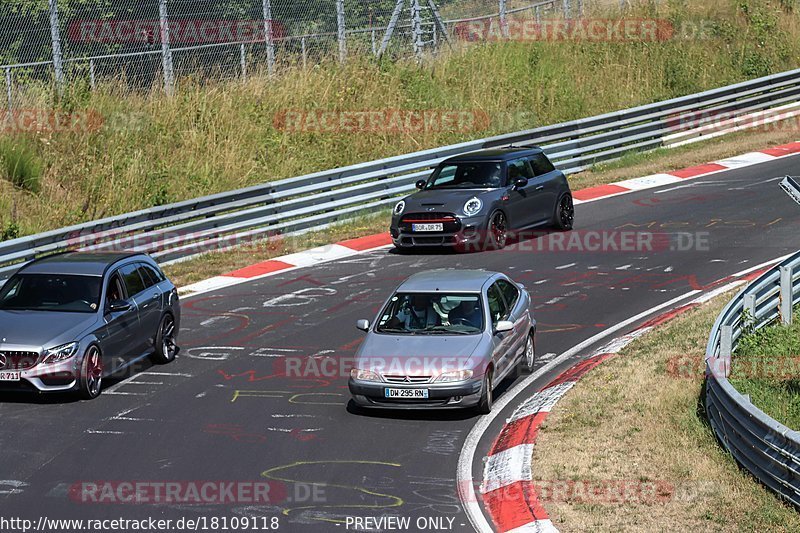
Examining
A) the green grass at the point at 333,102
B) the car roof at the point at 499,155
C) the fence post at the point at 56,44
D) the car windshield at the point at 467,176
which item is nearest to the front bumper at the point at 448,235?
the car windshield at the point at 467,176

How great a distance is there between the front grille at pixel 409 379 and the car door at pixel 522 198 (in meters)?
9.35

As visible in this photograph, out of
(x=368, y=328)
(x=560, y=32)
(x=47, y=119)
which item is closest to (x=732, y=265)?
(x=368, y=328)

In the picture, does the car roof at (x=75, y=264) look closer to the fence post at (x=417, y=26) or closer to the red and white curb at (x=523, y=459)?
the red and white curb at (x=523, y=459)

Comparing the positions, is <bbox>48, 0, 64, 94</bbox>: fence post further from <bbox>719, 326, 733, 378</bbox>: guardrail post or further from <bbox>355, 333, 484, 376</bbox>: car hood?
<bbox>719, 326, 733, 378</bbox>: guardrail post

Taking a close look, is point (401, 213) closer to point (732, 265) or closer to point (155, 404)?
point (732, 265)

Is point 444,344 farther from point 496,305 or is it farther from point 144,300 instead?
point 144,300

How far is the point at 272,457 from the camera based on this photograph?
38.9ft

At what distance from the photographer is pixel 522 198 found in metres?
22.1

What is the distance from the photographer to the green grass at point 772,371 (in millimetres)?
12367

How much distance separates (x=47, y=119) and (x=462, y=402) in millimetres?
15708

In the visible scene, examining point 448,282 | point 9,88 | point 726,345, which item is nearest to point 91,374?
point 448,282

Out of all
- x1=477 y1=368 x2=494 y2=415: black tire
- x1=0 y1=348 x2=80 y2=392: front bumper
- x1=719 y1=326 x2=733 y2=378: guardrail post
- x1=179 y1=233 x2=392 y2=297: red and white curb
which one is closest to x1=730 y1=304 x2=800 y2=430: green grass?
x1=719 y1=326 x2=733 y2=378: guardrail post

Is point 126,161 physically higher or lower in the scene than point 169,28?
lower

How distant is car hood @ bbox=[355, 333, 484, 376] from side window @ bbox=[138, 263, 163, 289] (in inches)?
151
